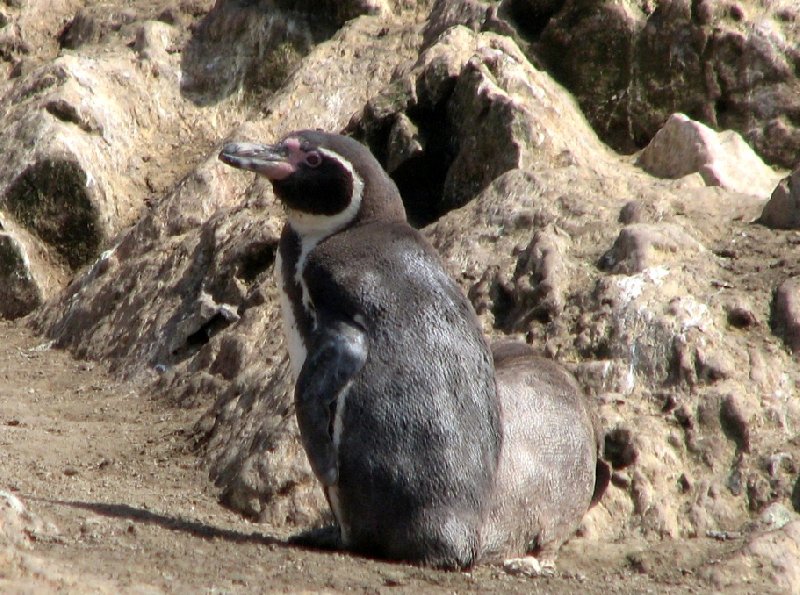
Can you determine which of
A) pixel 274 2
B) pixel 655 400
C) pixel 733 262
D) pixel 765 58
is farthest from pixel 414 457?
pixel 274 2

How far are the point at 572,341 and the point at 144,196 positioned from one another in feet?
17.0

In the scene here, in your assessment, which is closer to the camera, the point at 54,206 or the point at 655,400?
the point at 655,400

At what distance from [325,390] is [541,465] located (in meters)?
0.99

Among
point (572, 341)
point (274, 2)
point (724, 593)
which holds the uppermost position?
point (274, 2)

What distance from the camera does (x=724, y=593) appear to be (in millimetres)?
4906

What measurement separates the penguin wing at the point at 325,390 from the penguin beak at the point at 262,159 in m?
0.83

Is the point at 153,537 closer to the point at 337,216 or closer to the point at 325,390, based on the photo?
the point at 325,390

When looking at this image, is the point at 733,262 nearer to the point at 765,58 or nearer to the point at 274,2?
A: the point at 765,58

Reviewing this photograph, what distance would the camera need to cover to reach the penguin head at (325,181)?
5363 mm

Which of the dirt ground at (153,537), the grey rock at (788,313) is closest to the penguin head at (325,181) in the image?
the dirt ground at (153,537)

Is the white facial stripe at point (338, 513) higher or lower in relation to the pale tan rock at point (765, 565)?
higher

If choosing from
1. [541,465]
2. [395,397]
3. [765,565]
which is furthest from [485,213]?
[765,565]

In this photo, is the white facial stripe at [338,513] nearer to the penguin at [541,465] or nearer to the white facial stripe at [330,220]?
the penguin at [541,465]

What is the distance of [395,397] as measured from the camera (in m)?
4.89
